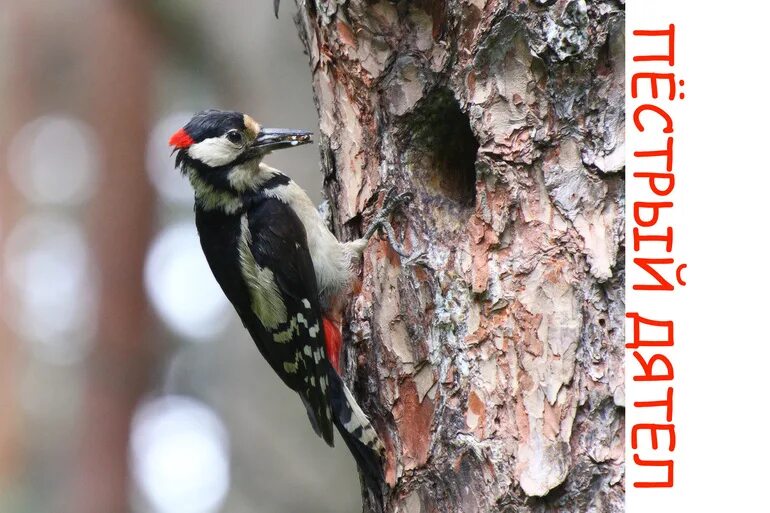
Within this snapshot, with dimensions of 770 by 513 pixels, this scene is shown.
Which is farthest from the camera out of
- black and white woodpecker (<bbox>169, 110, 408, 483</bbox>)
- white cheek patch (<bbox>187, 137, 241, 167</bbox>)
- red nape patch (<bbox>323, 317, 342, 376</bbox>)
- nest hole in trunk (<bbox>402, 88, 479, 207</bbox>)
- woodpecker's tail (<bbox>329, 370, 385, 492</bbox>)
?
white cheek patch (<bbox>187, 137, 241, 167</bbox>)

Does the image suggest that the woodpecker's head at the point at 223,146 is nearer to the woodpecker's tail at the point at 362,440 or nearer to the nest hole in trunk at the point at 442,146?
the nest hole in trunk at the point at 442,146

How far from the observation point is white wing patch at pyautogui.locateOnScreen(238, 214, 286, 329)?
3604mm

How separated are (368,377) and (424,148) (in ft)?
2.79

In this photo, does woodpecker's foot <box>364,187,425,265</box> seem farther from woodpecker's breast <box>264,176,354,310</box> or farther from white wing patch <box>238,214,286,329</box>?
A: white wing patch <box>238,214,286,329</box>

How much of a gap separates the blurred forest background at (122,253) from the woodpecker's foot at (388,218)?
257 cm

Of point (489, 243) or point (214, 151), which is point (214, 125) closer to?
point (214, 151)

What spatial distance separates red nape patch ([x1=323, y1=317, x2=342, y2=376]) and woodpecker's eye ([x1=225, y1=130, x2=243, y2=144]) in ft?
2.76

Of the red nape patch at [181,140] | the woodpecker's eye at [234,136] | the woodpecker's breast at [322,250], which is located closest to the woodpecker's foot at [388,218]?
the woodpecker's breast at [322,250]


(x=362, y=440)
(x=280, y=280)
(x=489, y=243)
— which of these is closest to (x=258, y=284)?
(x=280, y=280)

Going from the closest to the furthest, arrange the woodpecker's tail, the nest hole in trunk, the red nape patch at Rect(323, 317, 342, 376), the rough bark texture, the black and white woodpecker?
the rough bark texture, the woodpecker's tail, the nest hole in trunk, the red nape patch at Rect(323, 317, 342, 376), the black and white woodpecker

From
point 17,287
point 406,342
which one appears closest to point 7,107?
point 17,287

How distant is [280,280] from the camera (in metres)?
3.60

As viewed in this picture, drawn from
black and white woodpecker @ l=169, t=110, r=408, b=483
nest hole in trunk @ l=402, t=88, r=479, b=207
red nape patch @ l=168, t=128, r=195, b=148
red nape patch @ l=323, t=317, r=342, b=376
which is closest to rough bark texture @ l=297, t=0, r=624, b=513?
nest hole in trunk @ l=402, t=88, r=479, b=207

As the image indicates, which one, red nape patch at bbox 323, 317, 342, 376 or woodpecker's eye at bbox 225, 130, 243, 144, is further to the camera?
woodpecker's eye at bbox 225, 130, 243, 144
